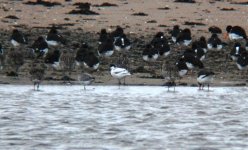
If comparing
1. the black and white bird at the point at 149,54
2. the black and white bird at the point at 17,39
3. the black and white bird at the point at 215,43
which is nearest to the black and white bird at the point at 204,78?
the black and white bird at the point at 149,54

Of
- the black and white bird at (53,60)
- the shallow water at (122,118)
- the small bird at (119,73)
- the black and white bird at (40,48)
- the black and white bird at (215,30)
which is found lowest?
the shallow water at (122,118)

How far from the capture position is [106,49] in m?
27.8

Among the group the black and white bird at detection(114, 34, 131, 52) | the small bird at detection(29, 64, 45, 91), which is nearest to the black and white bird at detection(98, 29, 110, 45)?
the black and white bird at detection(114, 34, 131, 52)

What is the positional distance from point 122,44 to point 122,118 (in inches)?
411

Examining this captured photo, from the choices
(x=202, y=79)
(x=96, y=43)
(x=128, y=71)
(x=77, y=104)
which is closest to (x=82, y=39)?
(x=96, y=43)

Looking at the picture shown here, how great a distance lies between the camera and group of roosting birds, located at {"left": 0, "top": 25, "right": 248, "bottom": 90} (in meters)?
24.2

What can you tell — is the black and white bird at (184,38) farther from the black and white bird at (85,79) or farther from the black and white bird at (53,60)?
the black and white bird at (85,79)

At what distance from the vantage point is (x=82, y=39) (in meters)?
30.1

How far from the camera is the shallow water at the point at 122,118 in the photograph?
1512 cm

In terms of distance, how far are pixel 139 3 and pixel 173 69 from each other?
15.2 metres

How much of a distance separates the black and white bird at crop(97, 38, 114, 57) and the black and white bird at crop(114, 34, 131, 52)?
0.32 m

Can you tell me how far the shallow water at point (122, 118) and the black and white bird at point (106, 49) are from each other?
3.99 metres

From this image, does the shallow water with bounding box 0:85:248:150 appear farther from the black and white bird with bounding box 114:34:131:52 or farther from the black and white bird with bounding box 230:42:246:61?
the black and white bird with bounding box 114:34:131:52

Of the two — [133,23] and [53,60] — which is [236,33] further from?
[53,60]
